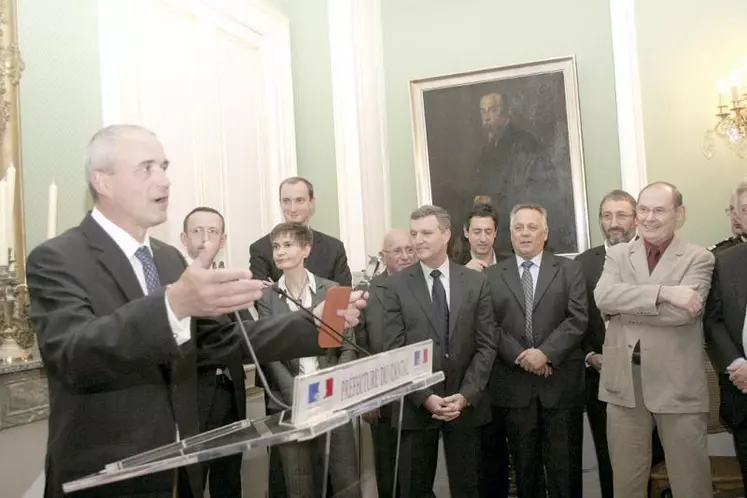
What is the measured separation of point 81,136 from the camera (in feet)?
12.1

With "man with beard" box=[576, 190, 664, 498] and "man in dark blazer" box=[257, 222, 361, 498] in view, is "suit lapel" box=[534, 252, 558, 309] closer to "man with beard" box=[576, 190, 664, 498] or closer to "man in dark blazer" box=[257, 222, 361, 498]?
"man with beard" box=[576, 190, 664, 498]

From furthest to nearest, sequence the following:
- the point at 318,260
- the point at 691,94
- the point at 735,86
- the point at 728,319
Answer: the point at 691,94 → the point at 735,86 → the point at 318,260 → the point at 728,319

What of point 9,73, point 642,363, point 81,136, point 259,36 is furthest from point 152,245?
point 259,36

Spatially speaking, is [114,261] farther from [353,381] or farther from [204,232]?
[204,232]

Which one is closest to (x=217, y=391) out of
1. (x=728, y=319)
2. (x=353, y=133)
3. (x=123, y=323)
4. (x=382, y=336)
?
(x=382, y=336)

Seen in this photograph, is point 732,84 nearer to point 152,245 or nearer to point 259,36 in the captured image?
point 259,36

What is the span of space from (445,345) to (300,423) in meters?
2.29

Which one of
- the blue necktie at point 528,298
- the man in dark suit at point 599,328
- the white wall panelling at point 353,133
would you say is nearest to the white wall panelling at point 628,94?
the man in dark suit at point 599,328

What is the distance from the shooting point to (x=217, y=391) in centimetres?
342

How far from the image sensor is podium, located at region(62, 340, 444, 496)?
1413mm

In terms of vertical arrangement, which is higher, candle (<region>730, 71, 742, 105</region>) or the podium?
candle (<region>730, 71, 742, 105</region>)

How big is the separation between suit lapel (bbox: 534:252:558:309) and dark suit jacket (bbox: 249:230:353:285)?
113cm

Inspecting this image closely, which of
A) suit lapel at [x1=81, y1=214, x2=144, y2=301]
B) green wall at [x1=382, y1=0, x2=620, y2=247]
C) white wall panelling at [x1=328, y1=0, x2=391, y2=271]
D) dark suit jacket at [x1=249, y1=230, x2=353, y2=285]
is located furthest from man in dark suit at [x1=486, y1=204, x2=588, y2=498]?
suit lapel at [x1=81, y1=214, x2=144, y2=301]

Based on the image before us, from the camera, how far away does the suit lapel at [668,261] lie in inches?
141
